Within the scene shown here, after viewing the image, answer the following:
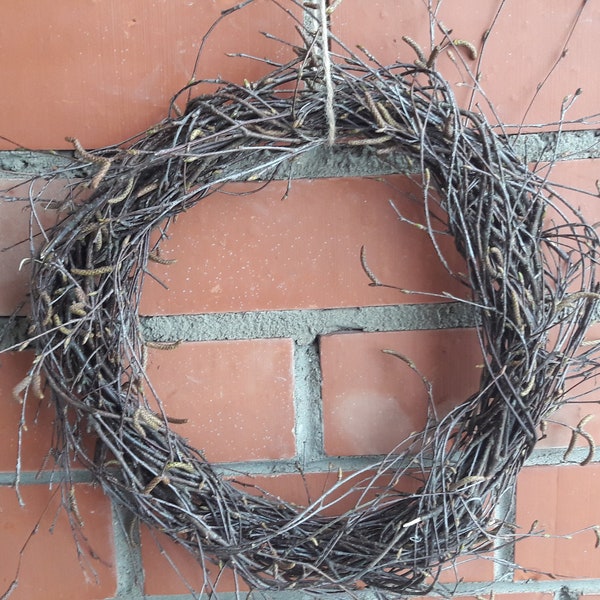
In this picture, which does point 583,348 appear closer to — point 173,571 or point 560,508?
point 560,508

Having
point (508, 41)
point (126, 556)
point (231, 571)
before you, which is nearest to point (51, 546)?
point (126, 556)

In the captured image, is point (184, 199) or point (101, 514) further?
point (101, 514)

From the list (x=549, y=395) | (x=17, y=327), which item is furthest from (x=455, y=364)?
(x=17, y=327)

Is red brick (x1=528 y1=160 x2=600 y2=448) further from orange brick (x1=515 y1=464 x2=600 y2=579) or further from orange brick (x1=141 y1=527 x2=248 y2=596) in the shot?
orange brick (x1=141 y1=527 x2=248 y2=596)

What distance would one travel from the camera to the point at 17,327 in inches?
21.5

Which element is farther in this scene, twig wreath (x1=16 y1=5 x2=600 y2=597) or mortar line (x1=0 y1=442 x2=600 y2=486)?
mortar line (x1=0 y1=442 x2=600 y2=486)

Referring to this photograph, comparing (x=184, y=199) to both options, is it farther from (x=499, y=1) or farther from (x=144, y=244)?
(x=499, y=1)

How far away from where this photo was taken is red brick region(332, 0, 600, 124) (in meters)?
0.51

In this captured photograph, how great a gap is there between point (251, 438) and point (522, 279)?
30 centimetres

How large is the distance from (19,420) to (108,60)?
1.21ft

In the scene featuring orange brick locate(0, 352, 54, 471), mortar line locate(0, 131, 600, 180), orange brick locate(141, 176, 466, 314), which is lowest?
orange brick locate(0, 352, 54, 471)

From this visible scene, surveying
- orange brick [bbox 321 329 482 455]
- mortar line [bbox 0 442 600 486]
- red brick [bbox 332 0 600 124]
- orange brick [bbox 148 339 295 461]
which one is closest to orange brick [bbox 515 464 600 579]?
mortar line [bbox 0 442 600 486]

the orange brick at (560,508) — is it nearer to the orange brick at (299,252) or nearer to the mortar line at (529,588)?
the mortar line at (529,588)

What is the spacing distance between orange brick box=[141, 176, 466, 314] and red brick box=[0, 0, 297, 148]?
0.37 ft
